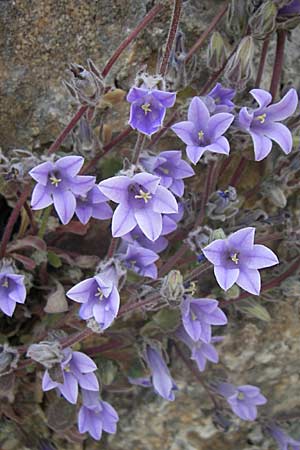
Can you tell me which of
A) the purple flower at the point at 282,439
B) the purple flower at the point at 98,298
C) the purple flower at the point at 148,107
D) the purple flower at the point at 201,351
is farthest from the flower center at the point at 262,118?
the purple flower at the point at 282,439

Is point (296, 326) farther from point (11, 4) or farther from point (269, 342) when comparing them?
point (11, 4)

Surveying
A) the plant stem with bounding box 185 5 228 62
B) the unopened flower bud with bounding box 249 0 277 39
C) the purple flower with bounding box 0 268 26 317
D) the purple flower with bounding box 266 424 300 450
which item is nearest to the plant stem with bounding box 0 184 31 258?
the purple flower with bounding box 0 268 26 317

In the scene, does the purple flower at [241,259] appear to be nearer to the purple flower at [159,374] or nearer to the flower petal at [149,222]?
the flower petal at [149,222]

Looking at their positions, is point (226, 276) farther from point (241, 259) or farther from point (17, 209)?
point (17, 209)

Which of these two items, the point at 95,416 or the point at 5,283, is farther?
the point at 95,416

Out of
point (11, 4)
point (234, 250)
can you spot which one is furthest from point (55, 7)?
point (234, 250)

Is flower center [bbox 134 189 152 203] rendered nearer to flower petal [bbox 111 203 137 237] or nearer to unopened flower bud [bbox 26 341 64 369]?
flower petal [bbox 111 203 137 237]

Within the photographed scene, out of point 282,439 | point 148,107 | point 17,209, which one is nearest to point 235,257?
point 148,107
